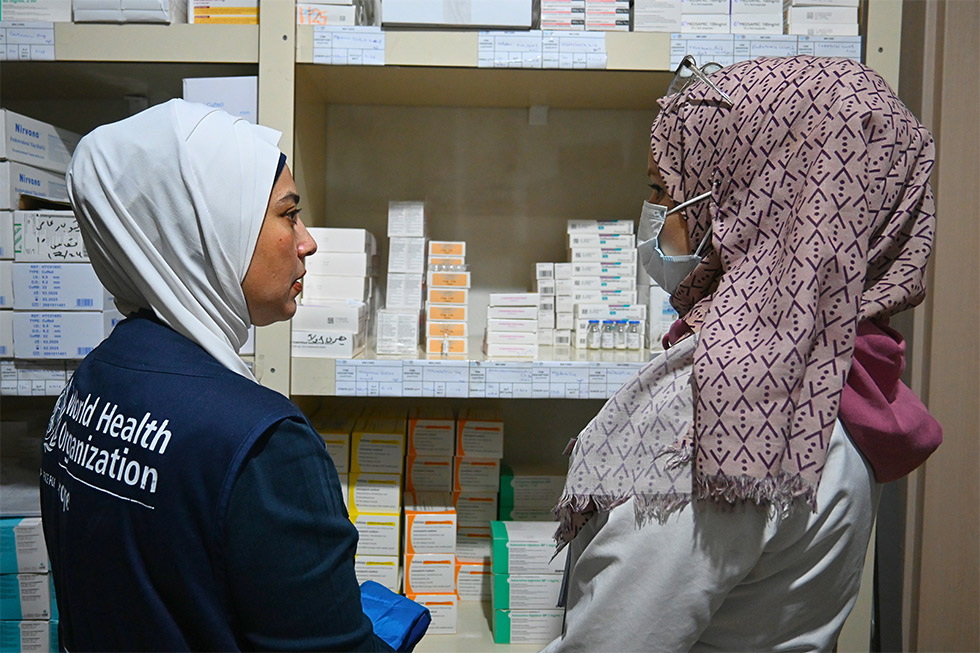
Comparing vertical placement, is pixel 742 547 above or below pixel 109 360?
below

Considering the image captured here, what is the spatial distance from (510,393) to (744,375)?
74 centimetres

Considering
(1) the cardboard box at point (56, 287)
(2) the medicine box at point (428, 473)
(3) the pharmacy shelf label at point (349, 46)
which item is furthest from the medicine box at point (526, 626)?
(3) the pharmacy shelf label at point (349, 46)

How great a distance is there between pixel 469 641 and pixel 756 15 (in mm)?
1583

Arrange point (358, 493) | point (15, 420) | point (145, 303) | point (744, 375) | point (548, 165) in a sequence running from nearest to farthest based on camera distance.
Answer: point (744, 375) < point (145, 303) < point (358, 493) < point (15, 420) < point (548, 165)

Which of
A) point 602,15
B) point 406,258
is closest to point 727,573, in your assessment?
point 406,258

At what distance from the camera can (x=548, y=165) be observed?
203 centimetres

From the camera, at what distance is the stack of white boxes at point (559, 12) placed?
1.52 metres

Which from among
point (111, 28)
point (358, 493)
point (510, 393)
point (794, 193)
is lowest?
point (358, 493)

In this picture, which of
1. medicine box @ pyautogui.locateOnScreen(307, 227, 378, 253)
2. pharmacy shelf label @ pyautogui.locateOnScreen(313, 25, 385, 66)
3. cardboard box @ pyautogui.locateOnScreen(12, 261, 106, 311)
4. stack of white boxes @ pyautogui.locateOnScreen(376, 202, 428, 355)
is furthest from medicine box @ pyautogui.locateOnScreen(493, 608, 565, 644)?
pharmacy shelf label @ pyautogui.locateOnScreen(313, 25, 385, 66)

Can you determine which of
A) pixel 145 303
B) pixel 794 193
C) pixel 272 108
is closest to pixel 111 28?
pixel 272 108

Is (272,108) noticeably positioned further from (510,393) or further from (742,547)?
(742,547)

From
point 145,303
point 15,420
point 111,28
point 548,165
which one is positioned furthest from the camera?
point 548,165

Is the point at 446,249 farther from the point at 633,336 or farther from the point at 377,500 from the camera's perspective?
the point at 377,500

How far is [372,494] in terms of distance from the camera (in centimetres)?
169
